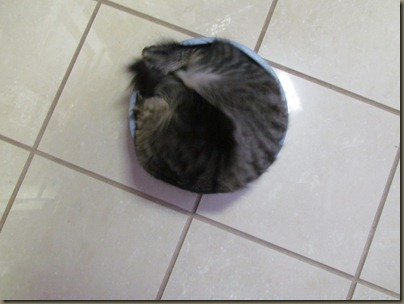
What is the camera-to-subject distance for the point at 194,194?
1079mm

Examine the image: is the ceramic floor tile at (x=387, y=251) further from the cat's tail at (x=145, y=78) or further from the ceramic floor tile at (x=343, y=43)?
the cat's tail at (x=145, y=78)

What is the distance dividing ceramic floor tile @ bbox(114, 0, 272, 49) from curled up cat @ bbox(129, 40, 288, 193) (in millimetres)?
161

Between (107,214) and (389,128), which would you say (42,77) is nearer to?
(107,214)

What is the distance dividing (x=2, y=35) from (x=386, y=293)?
3.82ft

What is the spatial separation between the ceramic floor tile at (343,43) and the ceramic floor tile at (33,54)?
51 centimetres

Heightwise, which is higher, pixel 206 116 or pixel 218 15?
pixel 218 15

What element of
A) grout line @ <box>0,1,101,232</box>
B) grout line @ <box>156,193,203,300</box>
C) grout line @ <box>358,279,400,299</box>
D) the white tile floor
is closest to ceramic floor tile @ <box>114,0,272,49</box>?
the white tile floor

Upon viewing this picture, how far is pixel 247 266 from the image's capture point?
1.07 meters

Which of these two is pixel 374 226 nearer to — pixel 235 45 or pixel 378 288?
pixel 378 288

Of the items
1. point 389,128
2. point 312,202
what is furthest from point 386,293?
point 389,128

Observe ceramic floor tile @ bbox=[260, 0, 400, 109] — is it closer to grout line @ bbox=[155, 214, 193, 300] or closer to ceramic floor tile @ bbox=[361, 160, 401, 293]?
ceramic floor tile @ bbox=[361, 160, 401, 293]

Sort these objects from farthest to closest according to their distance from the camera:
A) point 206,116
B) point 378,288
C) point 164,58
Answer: point 378,288, point 164,58, point 206,116

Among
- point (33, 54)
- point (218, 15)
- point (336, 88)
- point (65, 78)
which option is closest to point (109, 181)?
point (65, 78)

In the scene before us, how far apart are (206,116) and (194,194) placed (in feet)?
1.03
